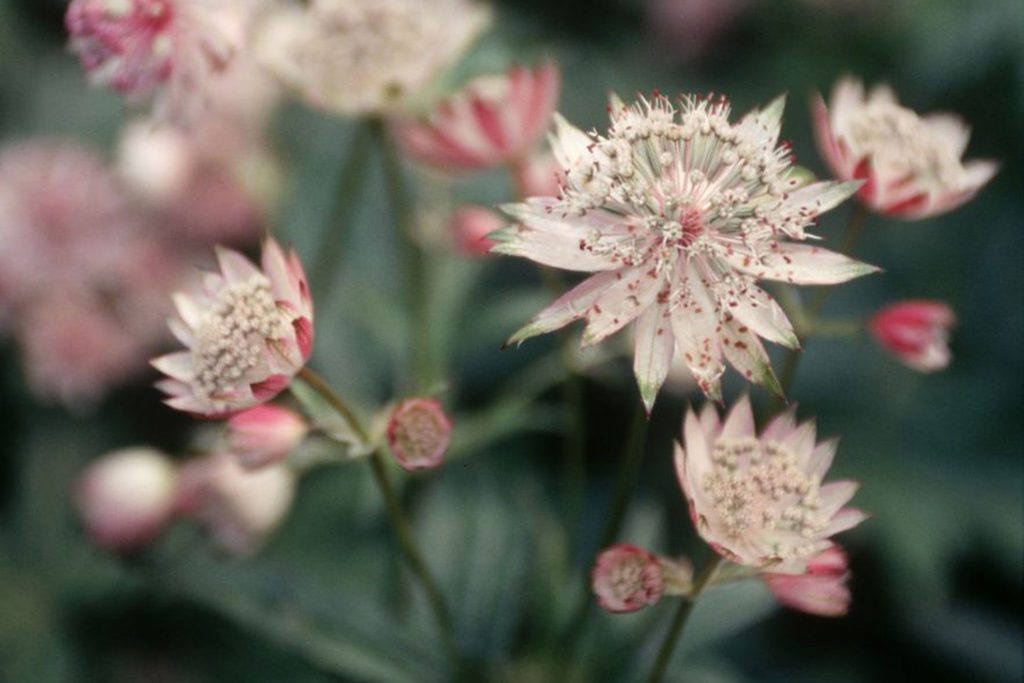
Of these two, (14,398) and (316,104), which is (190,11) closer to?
(316,104)

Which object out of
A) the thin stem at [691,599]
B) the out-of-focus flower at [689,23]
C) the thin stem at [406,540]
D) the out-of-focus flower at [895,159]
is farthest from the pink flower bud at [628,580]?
the out-of-focus flower at [689,23]

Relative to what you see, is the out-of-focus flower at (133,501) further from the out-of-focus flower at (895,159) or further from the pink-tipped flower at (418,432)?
the out-of-focus flower at (895,159)

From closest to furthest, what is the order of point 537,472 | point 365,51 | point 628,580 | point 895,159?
point 628,580
point 895,159
point 365,51
point 537,472

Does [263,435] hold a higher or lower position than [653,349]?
lower

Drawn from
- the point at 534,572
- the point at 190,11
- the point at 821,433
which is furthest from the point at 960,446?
the point at 190,11

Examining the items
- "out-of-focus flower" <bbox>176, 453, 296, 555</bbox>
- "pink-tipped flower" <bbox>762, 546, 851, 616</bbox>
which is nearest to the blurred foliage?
"out-of-focus flower" <bbox>176, 453, 296, 555</bbox>

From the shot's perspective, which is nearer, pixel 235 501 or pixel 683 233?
pixel 683 233

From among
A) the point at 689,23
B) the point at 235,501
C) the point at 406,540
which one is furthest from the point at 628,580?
the point at 689,23

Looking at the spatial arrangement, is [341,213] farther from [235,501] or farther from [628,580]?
[628,580]
